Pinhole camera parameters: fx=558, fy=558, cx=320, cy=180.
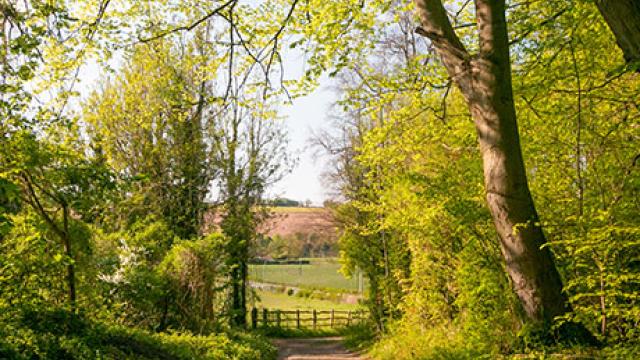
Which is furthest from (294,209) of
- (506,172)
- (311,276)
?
(506,172)

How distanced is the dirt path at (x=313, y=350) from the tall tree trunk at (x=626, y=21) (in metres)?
13.2

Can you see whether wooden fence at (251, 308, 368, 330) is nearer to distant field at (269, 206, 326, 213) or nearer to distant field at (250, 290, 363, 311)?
distant field at (250, 290, 363, 311)

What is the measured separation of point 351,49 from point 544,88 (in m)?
2.78

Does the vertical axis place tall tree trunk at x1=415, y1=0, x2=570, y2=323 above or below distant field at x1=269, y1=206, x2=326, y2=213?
below

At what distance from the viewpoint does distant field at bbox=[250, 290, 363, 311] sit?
30.5 metres

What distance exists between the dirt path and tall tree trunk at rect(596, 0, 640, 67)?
518 inches

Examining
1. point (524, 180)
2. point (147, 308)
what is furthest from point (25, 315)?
point (524, 180)

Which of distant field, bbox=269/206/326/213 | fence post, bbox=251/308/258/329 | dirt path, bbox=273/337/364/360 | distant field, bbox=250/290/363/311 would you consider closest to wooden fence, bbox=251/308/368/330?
fence post, bbox=251/308/258/329

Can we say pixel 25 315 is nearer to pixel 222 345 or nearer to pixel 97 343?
pixel 97 343

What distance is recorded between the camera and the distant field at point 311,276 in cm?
3584

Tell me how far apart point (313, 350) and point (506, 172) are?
1420cm

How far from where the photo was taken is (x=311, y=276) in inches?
1494

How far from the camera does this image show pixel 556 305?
17.5 feet

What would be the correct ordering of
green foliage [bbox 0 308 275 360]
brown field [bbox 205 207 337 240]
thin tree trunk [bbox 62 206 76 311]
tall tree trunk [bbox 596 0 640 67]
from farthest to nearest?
brown field [bbox 205 207 337 240] → thin tree trunk [bbox 62 206 76 311] → green foliage [bbox 0 308 275 360] → tall tree trunk [bbox 596 0 640 67]
